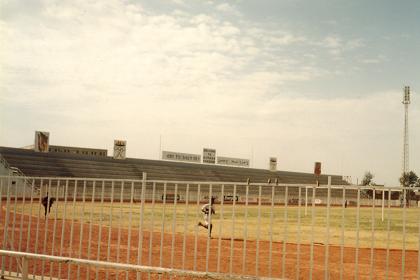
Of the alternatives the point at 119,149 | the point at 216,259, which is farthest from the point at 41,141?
the point at 216,259

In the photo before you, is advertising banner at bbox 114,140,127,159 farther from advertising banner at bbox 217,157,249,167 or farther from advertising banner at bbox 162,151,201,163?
advertising banner at bbox 217,157,249,167

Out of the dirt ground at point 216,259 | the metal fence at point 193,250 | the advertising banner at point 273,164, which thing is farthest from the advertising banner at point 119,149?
the dirt ground at point 216,259

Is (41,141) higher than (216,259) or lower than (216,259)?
higher

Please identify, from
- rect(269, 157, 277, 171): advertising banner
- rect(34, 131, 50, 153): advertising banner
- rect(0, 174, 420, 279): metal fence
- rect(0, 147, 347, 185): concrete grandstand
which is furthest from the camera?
rect(269, 157, 277, 171): advertising banner

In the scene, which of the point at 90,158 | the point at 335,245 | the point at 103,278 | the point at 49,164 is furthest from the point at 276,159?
the point at 103,278

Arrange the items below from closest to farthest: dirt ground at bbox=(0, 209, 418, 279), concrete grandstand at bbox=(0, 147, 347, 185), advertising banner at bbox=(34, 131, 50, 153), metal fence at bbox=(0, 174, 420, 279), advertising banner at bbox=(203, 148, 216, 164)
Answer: metal fence at bbox=(0, 174, 420, 279) < dirt ground at bbox=(0, 209, 418, 279) < concrete grandstand at bbox=(0, 147, 347, 185) < advertising banner at bbox=(34, 131, 50, 153) < advertising banner at bbox=(203, 148, 216, 164)

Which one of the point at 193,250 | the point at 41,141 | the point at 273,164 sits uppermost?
the point at 41,141

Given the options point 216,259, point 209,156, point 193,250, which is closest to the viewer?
point 216,259

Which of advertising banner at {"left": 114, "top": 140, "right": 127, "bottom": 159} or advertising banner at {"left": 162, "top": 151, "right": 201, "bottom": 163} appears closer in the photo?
advertising banner at {"left": 114, "top": 140, "right": 127, "bottom": 159}

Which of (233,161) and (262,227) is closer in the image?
(262,227)

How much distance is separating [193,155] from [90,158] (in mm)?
23878

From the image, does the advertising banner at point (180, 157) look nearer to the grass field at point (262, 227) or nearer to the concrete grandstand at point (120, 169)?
the concrete grandstand at point (120, 169)

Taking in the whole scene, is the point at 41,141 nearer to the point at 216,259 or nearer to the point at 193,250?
the point at 193,250

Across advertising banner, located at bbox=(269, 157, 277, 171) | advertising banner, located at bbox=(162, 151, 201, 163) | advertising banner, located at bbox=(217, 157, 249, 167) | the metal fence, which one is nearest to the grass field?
the metal fence
